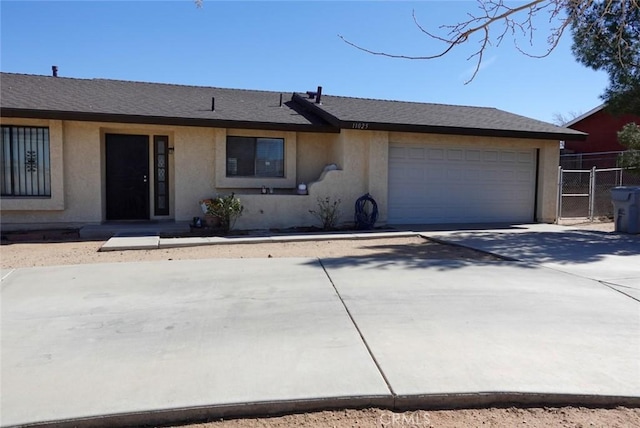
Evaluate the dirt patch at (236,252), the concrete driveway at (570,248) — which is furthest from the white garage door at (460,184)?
the dirt patch at (236,252)

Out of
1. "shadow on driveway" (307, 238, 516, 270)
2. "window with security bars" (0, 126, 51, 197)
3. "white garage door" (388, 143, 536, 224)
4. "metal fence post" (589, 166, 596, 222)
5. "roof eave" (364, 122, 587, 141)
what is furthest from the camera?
"metal fence post" (589, 166, 596, 222)

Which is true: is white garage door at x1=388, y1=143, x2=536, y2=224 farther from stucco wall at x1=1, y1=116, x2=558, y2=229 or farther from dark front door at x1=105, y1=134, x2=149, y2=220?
dark front door at x1=105, y1=134, x2=149, y2=220

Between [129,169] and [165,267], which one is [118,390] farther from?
[129,169]

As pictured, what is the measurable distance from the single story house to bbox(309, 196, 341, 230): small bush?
0.18 metres

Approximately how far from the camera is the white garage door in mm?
13984

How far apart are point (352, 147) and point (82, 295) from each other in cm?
875

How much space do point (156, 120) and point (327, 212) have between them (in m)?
4.89

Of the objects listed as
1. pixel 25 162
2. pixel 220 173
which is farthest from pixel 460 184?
pixel 25 162

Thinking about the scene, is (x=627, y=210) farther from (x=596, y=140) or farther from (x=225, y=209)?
(x=596, y=140)

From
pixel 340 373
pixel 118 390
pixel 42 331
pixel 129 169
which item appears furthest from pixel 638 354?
pixel 129 169

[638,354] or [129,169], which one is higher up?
[129,169]

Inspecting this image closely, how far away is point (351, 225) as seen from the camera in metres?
13.2

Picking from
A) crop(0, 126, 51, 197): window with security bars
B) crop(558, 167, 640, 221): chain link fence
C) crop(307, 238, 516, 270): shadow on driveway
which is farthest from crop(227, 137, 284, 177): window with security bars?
crop(558, 167, 640, 221): chain link fence

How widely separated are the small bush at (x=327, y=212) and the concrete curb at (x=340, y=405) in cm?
951
